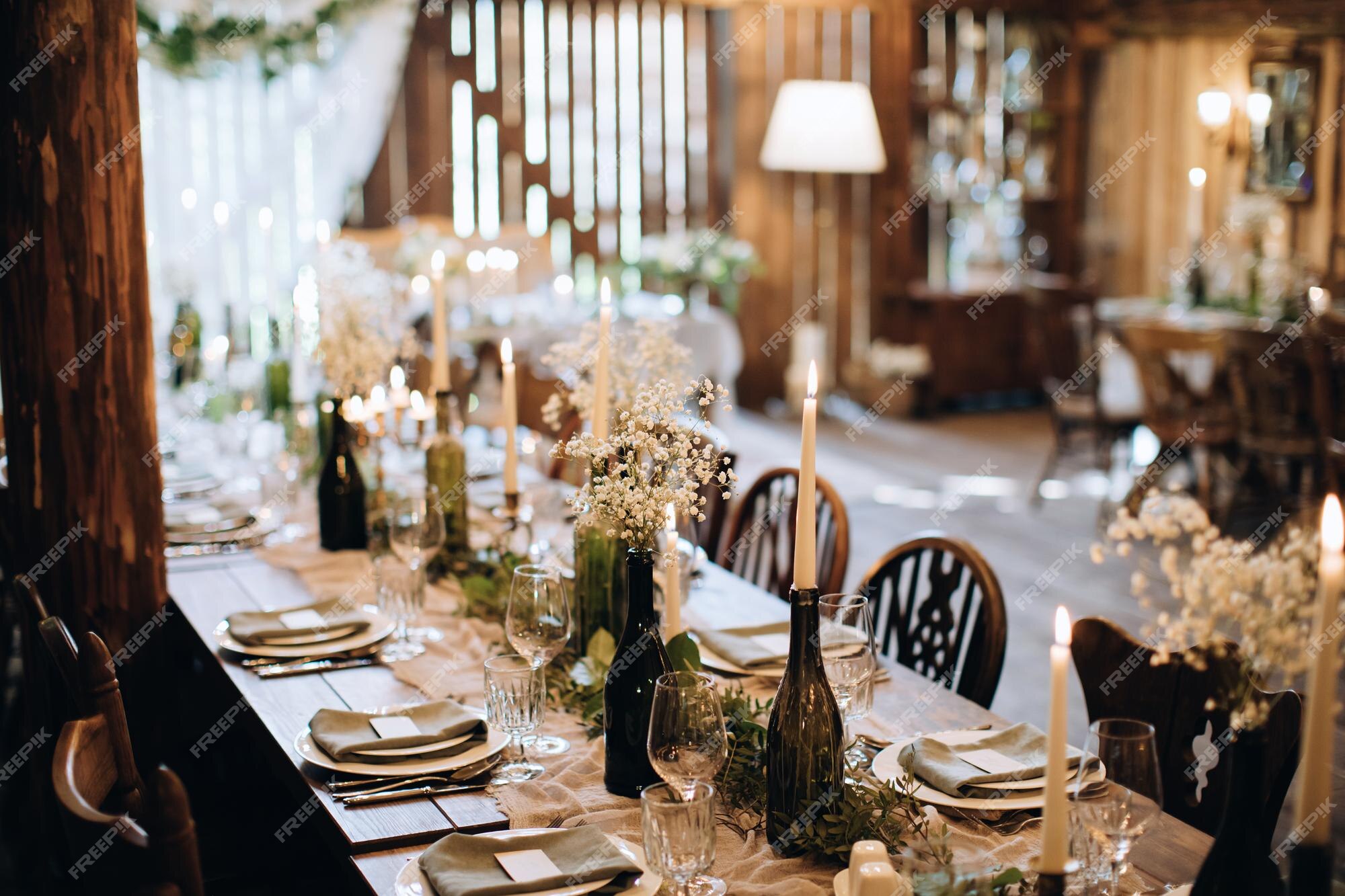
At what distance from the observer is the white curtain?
6664 millimetres

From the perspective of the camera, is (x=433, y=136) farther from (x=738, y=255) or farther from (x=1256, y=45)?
(x=1256, y=45)

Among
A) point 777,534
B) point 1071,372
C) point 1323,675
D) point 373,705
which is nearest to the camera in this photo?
point 1323,675

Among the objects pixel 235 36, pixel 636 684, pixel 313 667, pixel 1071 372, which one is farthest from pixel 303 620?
pixel 1071 372

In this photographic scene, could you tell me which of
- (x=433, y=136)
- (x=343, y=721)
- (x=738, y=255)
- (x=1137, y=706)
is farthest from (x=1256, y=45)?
(x=343, y=721)

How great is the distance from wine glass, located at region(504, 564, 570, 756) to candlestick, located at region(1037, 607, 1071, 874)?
830 millimetres

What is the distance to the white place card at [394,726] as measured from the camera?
69.3 inches

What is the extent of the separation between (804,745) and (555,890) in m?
0.32

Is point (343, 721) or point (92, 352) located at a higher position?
point (92, 352)

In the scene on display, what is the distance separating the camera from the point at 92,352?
232 cm

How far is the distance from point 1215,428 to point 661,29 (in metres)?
4.35

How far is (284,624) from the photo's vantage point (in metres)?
2.25

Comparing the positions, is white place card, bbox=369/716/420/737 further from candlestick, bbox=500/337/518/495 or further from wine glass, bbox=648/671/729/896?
candlestick, bbox=500/337/518/495

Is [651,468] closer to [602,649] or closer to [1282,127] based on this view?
[602,649]

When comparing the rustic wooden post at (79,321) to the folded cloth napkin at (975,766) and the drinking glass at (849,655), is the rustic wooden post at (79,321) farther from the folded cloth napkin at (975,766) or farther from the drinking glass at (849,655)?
the folded cloth napkin at (975,766)
